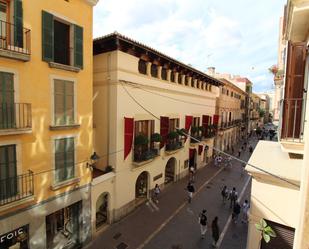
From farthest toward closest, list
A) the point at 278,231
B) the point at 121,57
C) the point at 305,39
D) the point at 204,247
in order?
the point at 121,57
the point at 204,247
the point at 278,231
the point at 305,39

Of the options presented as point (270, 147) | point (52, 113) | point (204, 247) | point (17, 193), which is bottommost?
Result: point (204, 247)

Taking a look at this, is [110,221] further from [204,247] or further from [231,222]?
[231,222]

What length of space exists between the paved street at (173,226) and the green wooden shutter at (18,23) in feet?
35.5

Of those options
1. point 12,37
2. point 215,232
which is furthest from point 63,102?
point 215,232

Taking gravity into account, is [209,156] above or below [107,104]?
below

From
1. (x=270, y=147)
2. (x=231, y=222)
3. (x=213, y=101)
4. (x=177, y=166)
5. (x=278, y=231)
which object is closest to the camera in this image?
(x=278, y=231)

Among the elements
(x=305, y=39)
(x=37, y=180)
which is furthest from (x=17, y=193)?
(x=305, y=39)

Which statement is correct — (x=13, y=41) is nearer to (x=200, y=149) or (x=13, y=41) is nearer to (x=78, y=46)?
(x=78, y=46)

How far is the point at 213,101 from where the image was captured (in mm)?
28344

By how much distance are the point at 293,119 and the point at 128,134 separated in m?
9.89

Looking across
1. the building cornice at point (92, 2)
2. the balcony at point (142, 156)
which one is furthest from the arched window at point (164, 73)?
the building cornice at point (92, 2)

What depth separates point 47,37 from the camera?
29.0 ft

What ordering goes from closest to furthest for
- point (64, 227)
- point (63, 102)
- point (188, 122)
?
point (63, 102), point (64, 227), point (188, 122)

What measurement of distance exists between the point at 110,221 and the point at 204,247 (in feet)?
19.8
